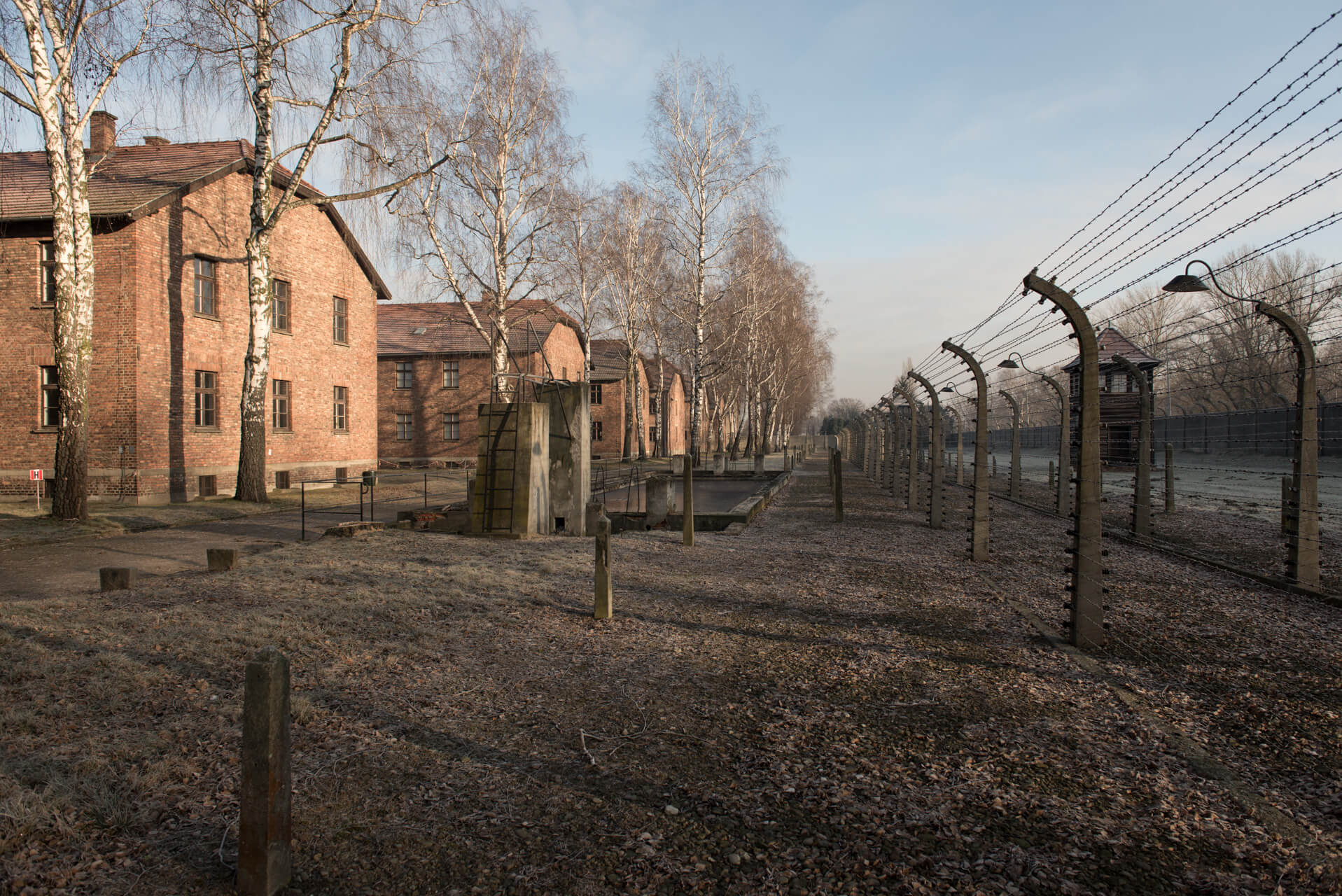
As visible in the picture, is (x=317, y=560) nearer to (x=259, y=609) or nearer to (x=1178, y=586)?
(x=259, y=609)

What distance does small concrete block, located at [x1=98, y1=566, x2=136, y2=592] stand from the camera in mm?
7164

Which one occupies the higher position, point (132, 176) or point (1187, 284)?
point (132, 176)

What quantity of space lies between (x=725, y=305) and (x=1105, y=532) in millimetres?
25038

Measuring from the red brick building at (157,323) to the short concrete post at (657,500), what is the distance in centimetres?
1116

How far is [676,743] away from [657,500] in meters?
10.1

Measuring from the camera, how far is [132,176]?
59.6 feet

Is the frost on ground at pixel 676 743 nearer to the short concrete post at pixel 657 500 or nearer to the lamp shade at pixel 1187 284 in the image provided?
the lamp shade at pixel 1187 284

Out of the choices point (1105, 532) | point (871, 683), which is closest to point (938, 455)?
point (1105, 532)

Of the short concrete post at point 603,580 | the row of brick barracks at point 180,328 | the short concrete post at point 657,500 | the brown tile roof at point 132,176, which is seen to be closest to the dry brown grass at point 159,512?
the row of brick barracks at point 180,328

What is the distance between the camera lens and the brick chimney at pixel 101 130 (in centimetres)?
1981

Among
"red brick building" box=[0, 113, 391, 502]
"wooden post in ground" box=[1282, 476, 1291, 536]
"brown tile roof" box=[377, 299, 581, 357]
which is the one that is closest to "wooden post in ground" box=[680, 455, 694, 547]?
"wooden post in ground" box=[1282, 476, 1291, 536]

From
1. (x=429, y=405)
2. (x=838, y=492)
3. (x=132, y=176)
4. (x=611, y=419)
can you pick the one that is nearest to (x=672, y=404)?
(x=611, y=419)

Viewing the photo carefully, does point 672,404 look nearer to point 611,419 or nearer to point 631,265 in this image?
point 611,419

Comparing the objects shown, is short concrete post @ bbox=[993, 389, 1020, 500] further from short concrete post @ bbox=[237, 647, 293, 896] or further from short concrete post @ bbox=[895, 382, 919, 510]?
short concrete post @ bbox=[237, 647, 293, 896]
